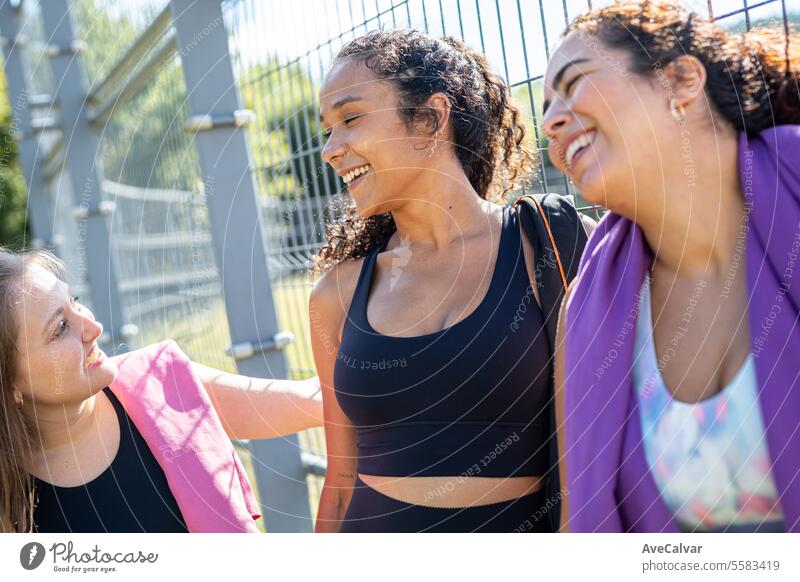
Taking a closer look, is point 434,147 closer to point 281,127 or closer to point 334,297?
point 334,297

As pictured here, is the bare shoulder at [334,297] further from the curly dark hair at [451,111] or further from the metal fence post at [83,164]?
the metal fence post at [83,164]

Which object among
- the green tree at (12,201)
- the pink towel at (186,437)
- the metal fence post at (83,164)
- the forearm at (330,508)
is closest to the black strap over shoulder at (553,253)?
the forearm at (330,508)

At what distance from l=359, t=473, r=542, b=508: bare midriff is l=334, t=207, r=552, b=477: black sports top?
1 centimetres

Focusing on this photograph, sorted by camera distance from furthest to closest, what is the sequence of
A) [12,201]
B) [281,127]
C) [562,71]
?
1. [12,201]
2. [281,127]
3. [562,71]

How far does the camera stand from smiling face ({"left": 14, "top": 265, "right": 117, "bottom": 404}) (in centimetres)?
170

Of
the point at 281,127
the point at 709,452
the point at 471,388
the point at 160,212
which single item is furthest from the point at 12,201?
the point at 709,452

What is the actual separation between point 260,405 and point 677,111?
4.10ft

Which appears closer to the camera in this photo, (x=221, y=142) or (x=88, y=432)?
(x=88, y=432)

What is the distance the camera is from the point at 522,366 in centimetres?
160

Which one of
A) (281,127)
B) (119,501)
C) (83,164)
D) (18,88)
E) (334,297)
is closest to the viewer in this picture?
(119,501)

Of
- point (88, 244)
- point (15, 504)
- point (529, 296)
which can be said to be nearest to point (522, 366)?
point (529, 296)

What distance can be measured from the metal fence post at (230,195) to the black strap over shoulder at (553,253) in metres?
1.04

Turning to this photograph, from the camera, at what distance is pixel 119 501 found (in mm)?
1804
